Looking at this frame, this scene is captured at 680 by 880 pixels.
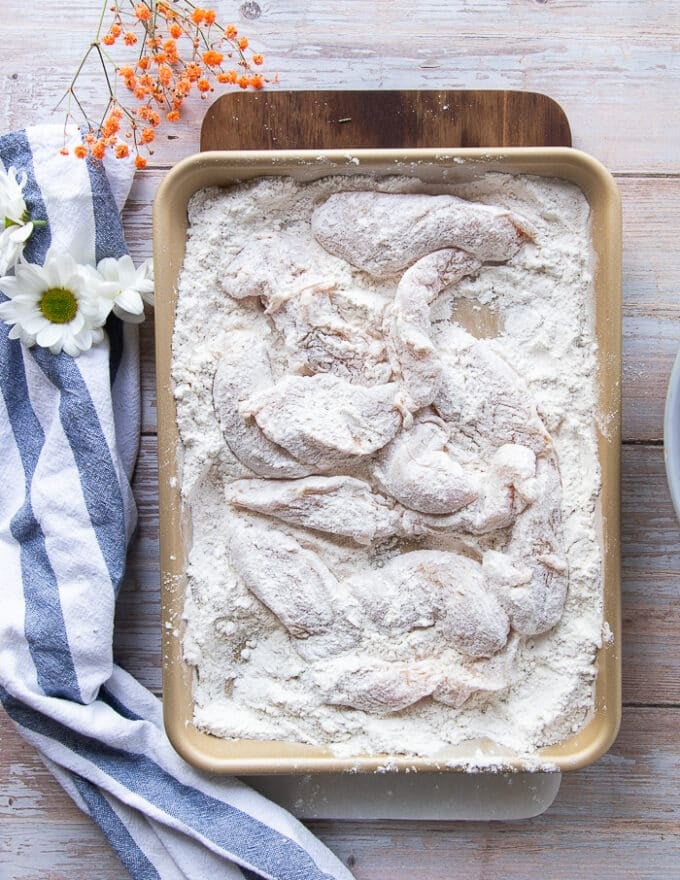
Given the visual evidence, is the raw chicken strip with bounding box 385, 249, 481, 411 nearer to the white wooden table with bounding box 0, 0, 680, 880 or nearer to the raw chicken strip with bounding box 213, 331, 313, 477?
the raw chicken strip with bounding box 213, 331, 313, 477

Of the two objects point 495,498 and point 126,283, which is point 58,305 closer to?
point 126,283

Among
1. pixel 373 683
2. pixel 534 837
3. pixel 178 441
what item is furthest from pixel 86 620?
pixel 534 837

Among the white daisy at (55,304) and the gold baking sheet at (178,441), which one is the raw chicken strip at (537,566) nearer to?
the gold baking sheet at (178,441)

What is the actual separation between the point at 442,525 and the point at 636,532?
0.32 metres

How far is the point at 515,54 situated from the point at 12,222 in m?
0.77

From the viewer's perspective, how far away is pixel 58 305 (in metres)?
1.19

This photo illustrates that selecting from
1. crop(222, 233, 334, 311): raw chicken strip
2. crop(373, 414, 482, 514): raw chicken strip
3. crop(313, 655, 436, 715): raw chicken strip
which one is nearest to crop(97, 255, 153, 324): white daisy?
crop(222, 233, 334, 311): raw chicken strip

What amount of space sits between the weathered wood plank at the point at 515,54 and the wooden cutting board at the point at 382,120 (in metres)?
0.07

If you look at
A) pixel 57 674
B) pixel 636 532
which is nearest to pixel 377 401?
pixel 636 532

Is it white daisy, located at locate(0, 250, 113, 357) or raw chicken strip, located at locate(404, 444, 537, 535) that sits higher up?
white daisy, located at locate(0, 250, 113, 357)

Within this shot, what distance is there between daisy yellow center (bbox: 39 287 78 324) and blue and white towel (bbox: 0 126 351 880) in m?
0.06

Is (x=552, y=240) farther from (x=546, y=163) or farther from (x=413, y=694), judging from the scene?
(x=413, y=694)

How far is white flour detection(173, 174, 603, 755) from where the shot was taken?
116 centimetres

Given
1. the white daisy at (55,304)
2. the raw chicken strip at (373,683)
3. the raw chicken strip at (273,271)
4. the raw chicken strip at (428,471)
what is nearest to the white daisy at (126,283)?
the white daisy at (55,304)
